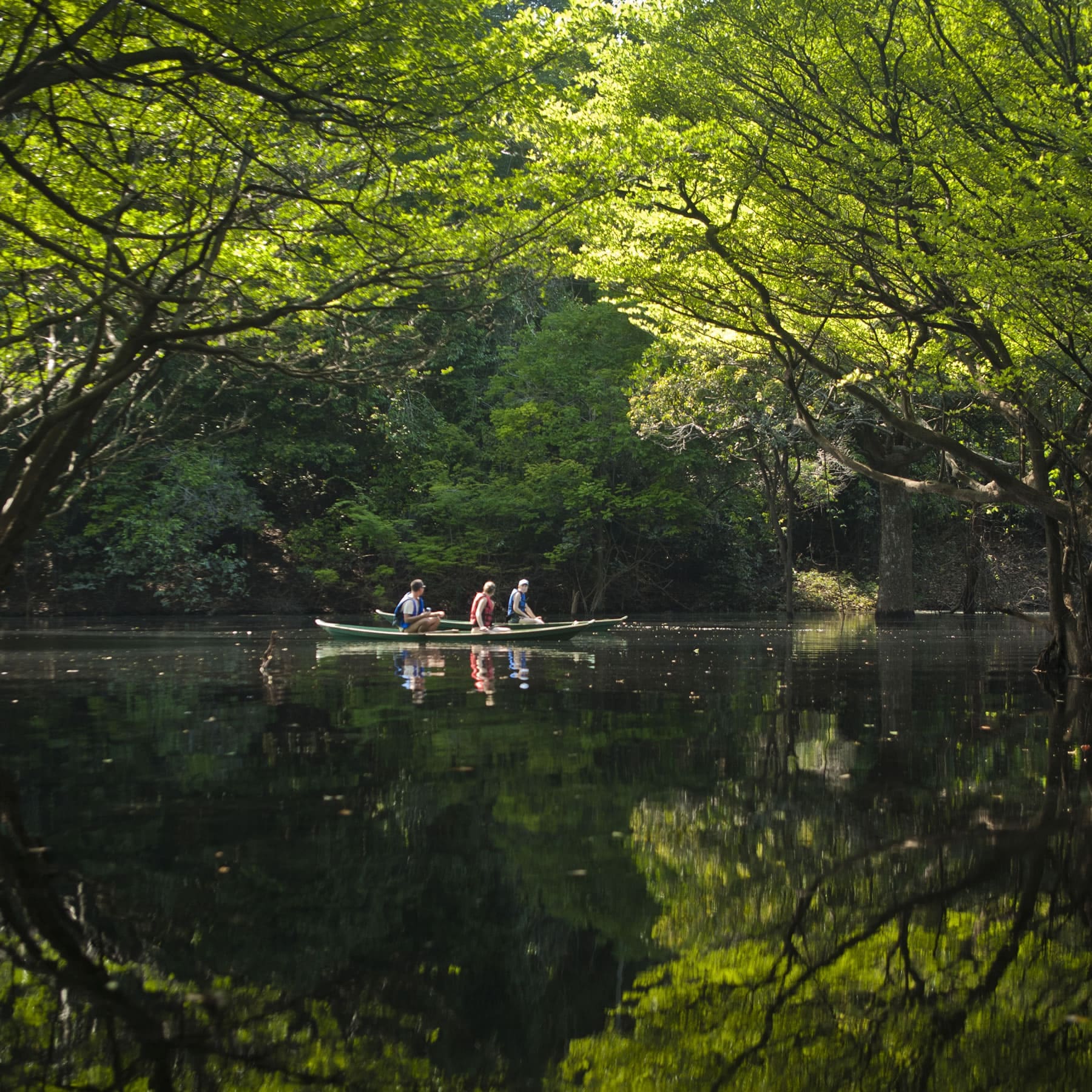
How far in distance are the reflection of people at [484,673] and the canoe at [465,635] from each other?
1.61 ft

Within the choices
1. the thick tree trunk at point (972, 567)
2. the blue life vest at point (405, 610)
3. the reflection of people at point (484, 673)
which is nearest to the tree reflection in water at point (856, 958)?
the reflection of people at point (484, 673)

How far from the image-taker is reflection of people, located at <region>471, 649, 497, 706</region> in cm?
1452

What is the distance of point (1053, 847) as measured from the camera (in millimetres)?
6305

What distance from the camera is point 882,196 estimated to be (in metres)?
14.2

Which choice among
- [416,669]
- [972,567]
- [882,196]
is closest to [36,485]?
[416,669]

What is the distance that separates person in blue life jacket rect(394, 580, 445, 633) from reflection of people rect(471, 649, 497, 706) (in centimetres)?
142

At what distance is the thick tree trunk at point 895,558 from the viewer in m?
33.6

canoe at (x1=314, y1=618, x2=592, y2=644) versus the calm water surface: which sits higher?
canoe at (x1=314, y1=618, x2=592, y2=644)

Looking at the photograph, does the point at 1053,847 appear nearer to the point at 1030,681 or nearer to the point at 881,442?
the point at 1030,681

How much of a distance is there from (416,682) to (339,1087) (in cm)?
1252

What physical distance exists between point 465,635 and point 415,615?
133 cm

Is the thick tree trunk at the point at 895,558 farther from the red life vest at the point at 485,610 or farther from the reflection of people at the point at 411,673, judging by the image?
the reflection of people at the point at 411,673

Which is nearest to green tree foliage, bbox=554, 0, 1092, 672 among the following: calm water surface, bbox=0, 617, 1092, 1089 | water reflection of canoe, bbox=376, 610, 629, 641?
calm water surface, bbox=0, 617, 1092, 1089

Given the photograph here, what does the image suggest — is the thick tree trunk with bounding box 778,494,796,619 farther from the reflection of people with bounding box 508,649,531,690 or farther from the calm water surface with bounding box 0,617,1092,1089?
the calm water surface with bounding box 0,617,1092,1089
